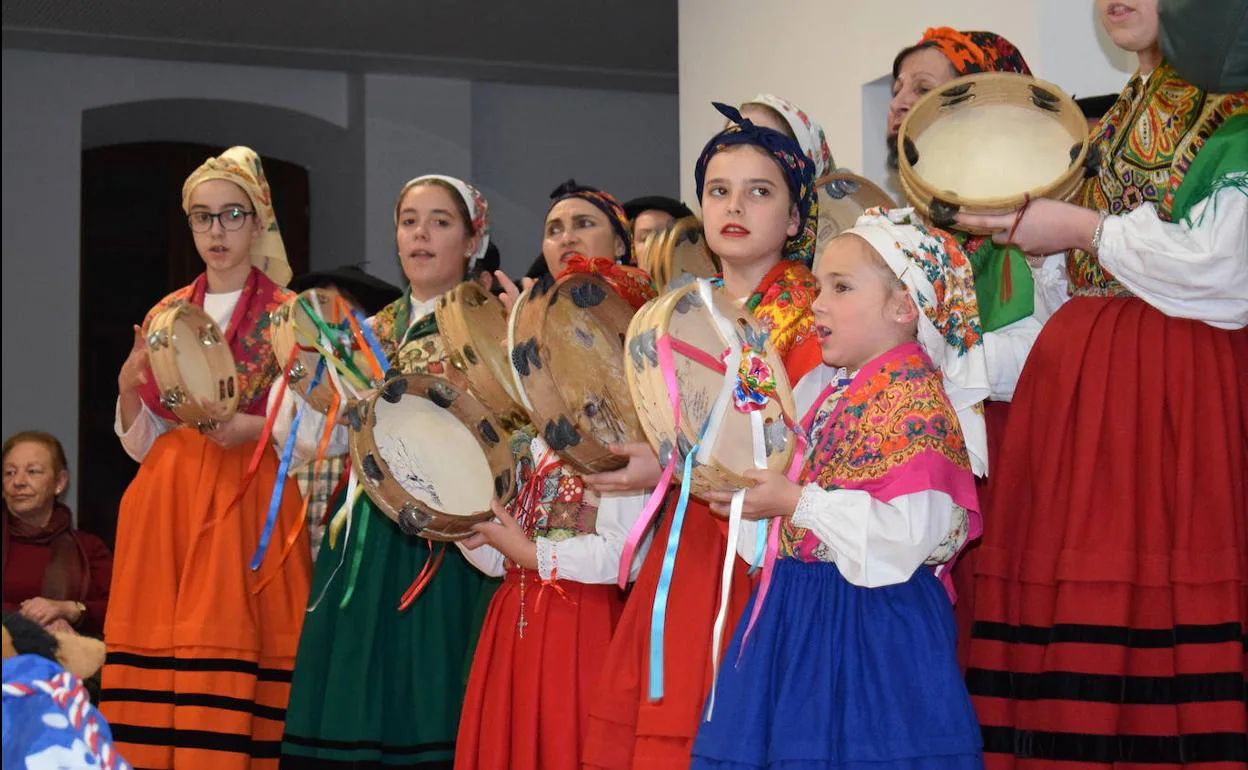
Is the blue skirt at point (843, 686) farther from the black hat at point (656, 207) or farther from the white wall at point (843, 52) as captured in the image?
the black hat at point (656, 207)

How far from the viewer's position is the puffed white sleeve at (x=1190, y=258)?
2.53 metres

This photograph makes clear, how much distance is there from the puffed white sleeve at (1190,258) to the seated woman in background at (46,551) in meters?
3.76

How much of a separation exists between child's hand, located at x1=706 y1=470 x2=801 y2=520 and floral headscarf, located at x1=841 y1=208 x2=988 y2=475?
1.22 ft

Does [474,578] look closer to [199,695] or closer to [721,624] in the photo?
[199,695]

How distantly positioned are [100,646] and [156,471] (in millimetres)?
2558

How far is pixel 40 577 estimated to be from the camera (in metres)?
5.42

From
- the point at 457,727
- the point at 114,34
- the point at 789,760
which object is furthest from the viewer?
the point at 114,34

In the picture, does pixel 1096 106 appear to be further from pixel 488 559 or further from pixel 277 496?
pixel 277 496

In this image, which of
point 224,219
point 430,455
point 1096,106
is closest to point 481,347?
point 430,455

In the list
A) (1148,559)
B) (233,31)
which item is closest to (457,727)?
(1148,559)

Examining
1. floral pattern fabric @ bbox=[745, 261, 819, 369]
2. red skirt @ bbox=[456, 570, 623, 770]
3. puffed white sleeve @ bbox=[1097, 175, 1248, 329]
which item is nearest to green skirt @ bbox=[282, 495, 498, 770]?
red skirt @ bbox=[456, 570, 623, 770]

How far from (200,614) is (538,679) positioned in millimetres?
1124

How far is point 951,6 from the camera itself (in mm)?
4359

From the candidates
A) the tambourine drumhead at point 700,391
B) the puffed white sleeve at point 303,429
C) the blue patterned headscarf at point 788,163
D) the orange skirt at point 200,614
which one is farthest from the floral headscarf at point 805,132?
the orange skirt at point 200,614
